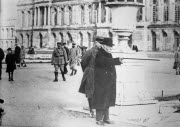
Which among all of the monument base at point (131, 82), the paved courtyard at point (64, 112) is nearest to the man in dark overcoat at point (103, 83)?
the paved courtyard at point (64, 112)

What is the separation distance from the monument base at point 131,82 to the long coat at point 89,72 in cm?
59

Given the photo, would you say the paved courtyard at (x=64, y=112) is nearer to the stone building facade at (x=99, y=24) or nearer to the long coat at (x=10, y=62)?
the long coat at (x=10, y=62)

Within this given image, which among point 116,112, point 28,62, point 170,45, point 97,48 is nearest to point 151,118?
point 116,112

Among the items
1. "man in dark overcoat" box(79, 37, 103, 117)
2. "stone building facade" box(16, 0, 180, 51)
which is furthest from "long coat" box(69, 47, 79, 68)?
"stone building facade" box(16, 0, 180, 51)

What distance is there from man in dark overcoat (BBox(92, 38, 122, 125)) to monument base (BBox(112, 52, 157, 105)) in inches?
28.9

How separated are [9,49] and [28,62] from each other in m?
8.49

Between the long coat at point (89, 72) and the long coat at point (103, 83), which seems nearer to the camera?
the long coat at point (103, 83)

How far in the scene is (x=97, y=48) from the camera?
5.18 meters

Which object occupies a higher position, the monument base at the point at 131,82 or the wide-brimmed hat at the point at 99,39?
the wide-brimmed hat at the point at 99,39

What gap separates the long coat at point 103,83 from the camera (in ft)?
16.6

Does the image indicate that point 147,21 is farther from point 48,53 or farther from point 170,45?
point 48,53

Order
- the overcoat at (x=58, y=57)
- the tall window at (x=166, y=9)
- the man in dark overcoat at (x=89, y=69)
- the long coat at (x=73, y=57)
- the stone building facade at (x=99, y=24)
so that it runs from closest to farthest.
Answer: the man in dark overcoat at (x=89, y=69)
the overcoat at (x=58, y=57)
the long coat at (x=73, y=57)
the tall window at (x=166, y=9)
the stone building facade at (x=99, y=24)

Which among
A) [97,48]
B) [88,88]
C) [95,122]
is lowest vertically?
[95,122]

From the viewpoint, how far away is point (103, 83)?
201 inches
